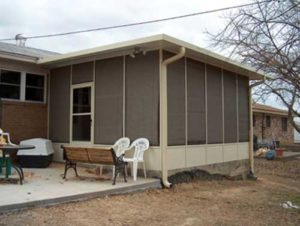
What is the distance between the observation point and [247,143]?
41.8 ft

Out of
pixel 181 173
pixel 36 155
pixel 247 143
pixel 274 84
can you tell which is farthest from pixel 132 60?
pixel 274 84

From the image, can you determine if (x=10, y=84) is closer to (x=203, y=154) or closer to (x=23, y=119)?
(x=23, y=119)

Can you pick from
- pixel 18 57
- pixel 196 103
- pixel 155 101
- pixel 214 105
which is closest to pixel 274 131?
pixel 214 105

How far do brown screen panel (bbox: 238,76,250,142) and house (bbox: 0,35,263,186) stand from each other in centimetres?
9

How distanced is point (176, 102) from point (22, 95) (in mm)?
4606

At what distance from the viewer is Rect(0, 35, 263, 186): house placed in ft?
29.2

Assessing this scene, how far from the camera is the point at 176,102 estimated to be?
938 centimetres

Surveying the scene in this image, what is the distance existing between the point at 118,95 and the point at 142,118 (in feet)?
3.12

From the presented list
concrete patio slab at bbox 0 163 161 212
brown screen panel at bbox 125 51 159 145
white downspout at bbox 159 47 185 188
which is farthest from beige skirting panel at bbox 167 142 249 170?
concrete patio slab at bbox 0 163 161 212

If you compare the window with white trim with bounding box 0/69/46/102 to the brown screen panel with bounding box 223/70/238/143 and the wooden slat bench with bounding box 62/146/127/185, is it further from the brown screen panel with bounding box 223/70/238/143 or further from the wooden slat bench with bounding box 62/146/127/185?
the brown screen panel with bounding box 223/70/238/143

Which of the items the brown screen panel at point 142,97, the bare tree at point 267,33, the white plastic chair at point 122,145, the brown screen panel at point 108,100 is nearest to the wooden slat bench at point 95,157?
the white plastic chair at point 122,145

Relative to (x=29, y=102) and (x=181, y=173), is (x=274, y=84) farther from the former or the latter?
(x=29, y=102)

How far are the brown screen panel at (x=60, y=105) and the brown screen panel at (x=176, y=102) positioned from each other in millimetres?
3253

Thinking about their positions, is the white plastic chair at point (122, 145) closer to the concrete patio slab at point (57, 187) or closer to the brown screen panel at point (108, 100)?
the brown screen panel at point (108, 100)
